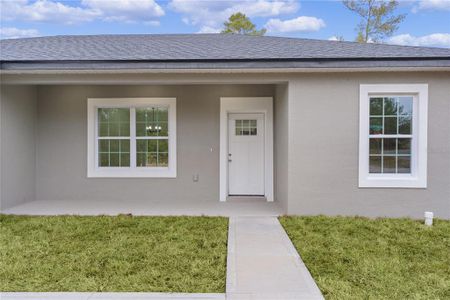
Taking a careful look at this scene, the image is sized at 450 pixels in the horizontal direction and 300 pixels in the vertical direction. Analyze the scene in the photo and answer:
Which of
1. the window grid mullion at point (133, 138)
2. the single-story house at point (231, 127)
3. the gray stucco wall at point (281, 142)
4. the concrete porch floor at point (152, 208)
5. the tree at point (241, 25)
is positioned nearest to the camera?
the single-story house at point (231, 127)

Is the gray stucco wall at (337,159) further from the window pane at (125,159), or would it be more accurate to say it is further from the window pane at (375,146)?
the window pane at (125,159)

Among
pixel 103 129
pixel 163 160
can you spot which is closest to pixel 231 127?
pixel 163 160

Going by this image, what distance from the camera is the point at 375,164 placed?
7.10 meters

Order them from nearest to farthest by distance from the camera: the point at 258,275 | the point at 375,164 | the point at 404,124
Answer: the point at 258,275
the point at 404,124
the point at 375,164

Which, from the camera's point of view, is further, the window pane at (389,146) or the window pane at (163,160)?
the window pane at (163,160)

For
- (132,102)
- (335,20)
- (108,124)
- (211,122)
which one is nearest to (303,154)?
(211,122)

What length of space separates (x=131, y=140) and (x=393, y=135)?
637 centimetres

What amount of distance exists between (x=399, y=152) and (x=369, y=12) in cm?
1994

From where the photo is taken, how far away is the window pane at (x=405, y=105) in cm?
696

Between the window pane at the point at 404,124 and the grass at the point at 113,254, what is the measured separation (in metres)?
4.18

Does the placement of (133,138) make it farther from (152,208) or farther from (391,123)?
(391,123)

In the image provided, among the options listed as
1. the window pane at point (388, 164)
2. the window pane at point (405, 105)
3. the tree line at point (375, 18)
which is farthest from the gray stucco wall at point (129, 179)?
the tree line at point (375, 18)

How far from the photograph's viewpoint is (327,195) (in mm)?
6996

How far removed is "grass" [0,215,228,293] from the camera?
3.80 metres
